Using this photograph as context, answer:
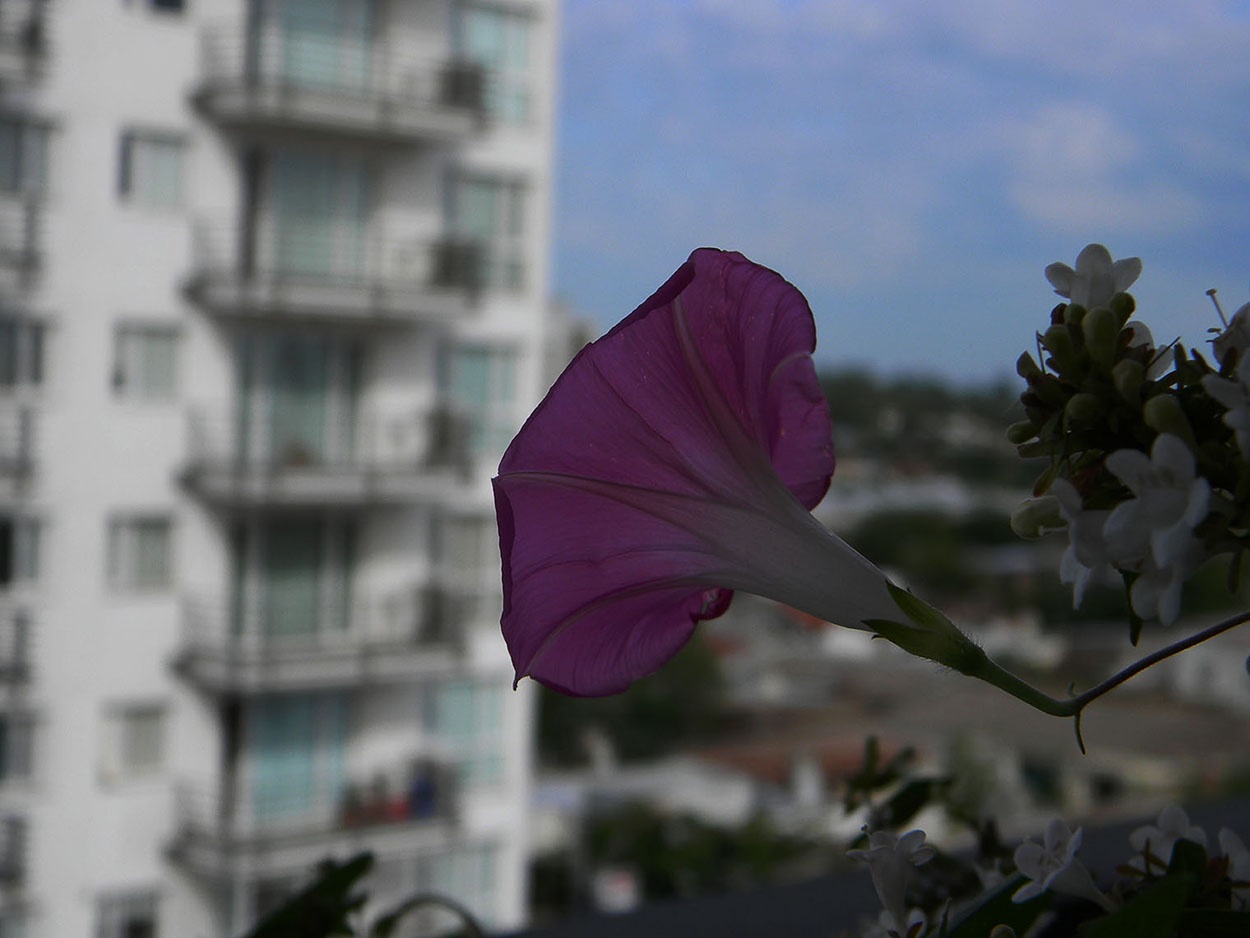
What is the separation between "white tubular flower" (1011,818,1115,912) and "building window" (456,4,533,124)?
16.1 ft

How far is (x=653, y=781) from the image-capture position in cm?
738

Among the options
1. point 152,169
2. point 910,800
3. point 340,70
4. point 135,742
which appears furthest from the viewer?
point 340,70

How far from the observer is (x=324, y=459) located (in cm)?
462

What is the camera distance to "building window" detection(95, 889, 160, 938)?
15.1ft

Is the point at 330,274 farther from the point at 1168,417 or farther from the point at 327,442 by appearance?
the point at 1168,417

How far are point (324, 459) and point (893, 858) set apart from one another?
4.57 m

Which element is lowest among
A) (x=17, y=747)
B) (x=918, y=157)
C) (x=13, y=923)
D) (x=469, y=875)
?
(x=469, y=875)

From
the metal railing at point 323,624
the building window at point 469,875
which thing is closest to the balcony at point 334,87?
the metal railing at point 323,624

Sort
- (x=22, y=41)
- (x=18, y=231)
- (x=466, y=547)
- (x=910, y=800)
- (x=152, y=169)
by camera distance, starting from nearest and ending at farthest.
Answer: (x=910, y=800)
(x=22, y=41)
(x=18, y=231)
(x=152, y=169)
(x=466, y=547)

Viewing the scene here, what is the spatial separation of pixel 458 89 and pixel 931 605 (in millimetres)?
4713

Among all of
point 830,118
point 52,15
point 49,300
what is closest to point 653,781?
point 49,300

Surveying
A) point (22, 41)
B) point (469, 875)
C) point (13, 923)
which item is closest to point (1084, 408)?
point (22, 41)

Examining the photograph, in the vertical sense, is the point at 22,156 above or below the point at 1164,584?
above

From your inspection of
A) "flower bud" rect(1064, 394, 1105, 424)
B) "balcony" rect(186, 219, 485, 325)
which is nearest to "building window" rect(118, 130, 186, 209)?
"balcony" rect(186, 219, 485, 325)
